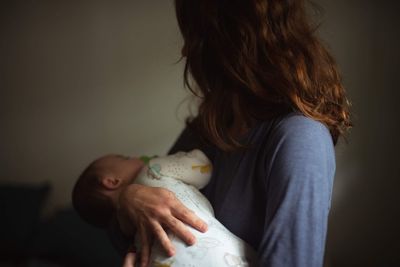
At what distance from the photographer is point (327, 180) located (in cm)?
66

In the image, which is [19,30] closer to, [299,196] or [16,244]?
[16,244]

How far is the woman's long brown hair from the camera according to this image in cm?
72

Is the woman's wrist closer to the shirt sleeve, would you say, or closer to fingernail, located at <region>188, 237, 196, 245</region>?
fingernail, located at <region>188, 237, 196, 245</region>

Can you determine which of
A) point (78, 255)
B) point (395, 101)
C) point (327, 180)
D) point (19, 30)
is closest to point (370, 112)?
point (395, 101)

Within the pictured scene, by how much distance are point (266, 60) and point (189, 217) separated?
36cm

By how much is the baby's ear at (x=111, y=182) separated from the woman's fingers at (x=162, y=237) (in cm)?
31

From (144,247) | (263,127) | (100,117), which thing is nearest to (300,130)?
(263,127)

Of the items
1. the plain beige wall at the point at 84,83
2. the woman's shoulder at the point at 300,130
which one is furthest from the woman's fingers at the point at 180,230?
the plain beige wall at the point at 84,83

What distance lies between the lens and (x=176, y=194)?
834 millimetres

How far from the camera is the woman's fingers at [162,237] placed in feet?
2.39

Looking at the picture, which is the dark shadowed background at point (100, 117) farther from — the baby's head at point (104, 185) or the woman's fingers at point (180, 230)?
the woman's fingers at point (180, 230)

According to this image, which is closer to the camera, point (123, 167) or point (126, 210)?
point (126, 210)

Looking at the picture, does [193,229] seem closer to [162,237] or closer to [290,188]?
[162,237]

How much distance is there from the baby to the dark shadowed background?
0.90 m
